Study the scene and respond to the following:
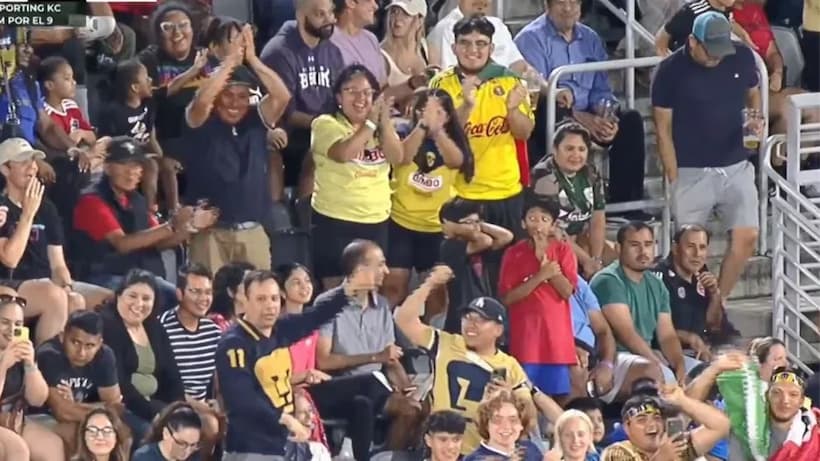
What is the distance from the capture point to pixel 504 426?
45.2ft

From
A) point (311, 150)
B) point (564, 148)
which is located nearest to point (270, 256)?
point (311, 150)

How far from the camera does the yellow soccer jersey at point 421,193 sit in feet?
48.0

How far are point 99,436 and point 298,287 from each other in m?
1.25

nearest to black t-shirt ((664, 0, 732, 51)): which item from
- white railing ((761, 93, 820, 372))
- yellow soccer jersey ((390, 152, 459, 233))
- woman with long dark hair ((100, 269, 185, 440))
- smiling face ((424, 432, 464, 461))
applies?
white railing ((761, 93, 820, 372))

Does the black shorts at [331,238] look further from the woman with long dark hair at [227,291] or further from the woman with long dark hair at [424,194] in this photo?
the woman with long dark hair at [227,291]

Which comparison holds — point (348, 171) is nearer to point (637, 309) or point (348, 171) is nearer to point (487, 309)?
point (487, 309)

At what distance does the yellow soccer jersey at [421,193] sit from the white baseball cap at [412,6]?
3.22ft

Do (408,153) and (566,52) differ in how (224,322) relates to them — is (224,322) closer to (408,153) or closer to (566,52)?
(408,153)

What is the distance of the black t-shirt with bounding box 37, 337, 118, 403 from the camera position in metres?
13.4

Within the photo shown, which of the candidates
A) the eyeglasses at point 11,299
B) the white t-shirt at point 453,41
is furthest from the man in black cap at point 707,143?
the eyeglasses at point 11,299

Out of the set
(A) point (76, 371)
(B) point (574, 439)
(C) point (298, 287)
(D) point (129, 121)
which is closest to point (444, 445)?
(B) point (574, 439)

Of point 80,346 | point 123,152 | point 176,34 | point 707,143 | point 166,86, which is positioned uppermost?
point 176,34

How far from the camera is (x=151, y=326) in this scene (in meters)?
13.7

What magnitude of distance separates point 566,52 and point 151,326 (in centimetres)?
310
